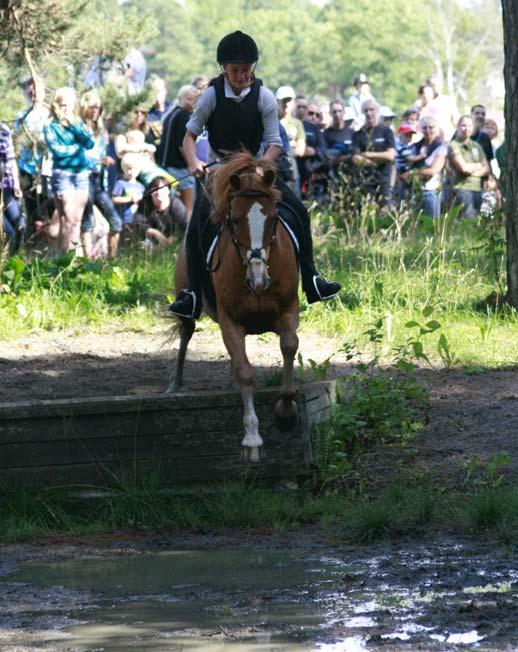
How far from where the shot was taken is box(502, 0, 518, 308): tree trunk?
11.6 meters

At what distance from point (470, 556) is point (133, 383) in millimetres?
4238

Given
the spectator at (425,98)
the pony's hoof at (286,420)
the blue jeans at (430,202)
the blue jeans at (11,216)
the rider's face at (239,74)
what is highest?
the spectator at (425,98)

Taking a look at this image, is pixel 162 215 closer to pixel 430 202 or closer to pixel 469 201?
pixel 430 202

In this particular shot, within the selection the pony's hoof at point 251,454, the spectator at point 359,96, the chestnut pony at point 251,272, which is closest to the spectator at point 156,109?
the spectator at point 359,96

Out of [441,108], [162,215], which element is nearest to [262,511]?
[162,215]

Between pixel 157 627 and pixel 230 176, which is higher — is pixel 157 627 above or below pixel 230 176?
below

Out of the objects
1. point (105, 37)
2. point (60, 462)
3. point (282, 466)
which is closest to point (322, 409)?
point (282, 466)

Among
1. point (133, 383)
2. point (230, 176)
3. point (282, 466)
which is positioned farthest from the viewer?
point (133, 383)

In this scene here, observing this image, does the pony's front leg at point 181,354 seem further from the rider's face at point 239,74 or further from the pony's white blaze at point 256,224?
the pony's white blaze at point 256,224

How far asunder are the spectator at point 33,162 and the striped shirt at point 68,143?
124 mm

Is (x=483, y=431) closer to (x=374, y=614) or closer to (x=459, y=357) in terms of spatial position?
(x=459, y=357)

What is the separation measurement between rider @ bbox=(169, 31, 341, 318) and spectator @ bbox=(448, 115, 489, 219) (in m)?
10.7

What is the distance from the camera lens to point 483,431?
8.96 metres

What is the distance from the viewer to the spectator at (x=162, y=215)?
16688mm
